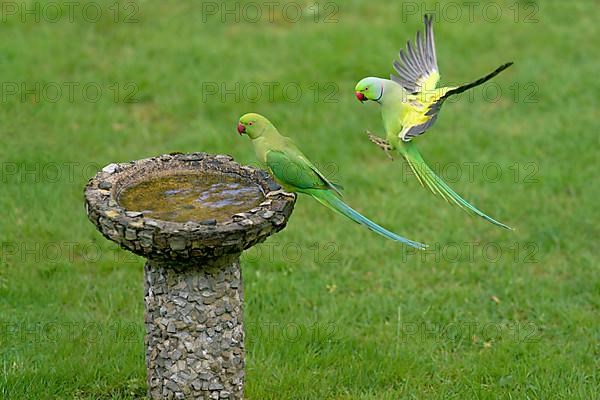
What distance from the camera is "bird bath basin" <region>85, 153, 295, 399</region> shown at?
3.59 m

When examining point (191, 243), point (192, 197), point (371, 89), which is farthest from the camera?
point (192, 197)

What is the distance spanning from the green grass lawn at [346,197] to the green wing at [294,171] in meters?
1.07

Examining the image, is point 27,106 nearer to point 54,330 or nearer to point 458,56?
point 54,330

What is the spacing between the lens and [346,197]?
6.32m

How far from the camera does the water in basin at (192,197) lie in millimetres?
3803

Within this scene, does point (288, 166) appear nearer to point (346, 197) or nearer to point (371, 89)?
point (371, 89)

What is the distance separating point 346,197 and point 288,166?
2480 millimetres

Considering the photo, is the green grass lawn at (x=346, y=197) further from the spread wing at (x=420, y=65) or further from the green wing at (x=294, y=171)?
the spread wing at (x=420, y=65)

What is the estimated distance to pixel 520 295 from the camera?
17.5ft

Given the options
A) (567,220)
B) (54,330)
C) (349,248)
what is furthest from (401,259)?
(54,330)

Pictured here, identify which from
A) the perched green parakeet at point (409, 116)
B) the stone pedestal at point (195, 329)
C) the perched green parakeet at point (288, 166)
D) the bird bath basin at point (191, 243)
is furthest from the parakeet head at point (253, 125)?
the stone pedestal at point (195, 329)

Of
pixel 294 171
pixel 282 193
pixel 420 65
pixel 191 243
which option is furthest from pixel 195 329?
pixel 420 65

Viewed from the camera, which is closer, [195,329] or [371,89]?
[371,89]

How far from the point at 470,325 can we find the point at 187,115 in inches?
119
